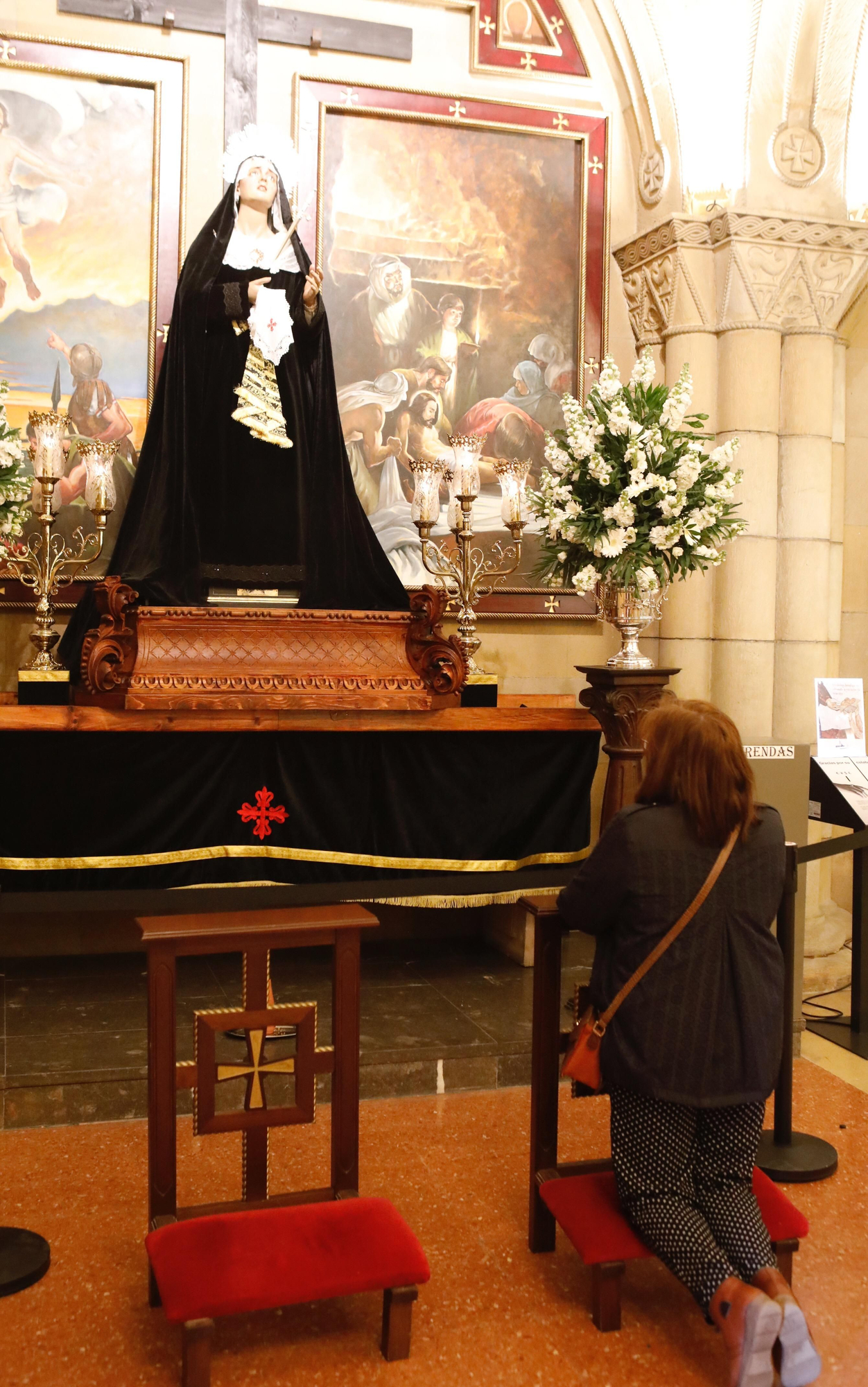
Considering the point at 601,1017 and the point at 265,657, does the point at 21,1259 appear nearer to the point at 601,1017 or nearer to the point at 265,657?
the point at 601,1017

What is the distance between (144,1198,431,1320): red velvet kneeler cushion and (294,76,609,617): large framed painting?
3.99 metres

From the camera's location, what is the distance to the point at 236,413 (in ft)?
18.0

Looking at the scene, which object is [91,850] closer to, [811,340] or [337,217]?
[337,217]

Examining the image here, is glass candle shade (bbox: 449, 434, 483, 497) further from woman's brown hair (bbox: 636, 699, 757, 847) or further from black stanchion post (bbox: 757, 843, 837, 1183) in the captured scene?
woman's brown hair (bbox: 636, 699, 757, 847)

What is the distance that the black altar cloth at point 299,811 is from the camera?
4828 mm

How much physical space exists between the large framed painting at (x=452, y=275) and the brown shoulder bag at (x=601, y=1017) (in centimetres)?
360

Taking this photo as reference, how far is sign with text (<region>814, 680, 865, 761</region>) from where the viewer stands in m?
5.91

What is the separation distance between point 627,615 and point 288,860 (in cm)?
186

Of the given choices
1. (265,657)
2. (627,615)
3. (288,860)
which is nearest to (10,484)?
(265,657)

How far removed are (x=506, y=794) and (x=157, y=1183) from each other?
2677 millimetres

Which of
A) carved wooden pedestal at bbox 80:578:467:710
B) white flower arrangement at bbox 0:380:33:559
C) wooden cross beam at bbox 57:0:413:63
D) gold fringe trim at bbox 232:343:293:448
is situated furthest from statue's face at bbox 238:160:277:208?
carved wooden pedestal at bbox 80:578:467:710

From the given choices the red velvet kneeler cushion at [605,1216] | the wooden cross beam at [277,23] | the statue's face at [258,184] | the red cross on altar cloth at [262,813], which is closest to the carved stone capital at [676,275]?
the wooden cross beam at [277,23]

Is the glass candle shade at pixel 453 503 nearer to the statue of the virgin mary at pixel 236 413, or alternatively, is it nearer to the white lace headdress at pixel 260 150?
Result: the statue of the virgin mary at pixel 236 413

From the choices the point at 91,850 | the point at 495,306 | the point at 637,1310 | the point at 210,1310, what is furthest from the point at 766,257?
the point at 210,1310
